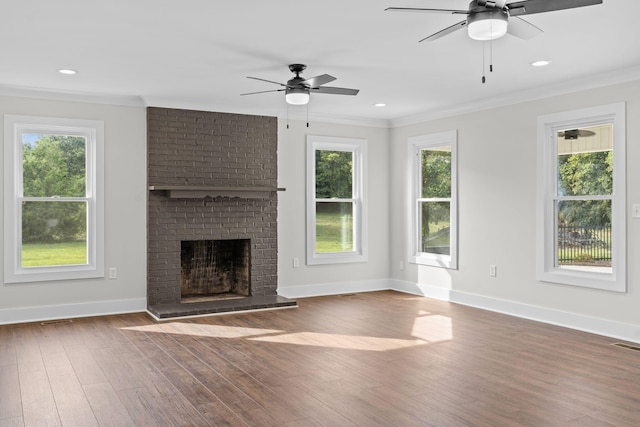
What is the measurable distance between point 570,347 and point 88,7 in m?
4.54

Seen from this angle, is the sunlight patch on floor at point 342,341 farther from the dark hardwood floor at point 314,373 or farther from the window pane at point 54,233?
the window pane at point 54,233

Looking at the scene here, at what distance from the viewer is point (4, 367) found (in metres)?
4.19

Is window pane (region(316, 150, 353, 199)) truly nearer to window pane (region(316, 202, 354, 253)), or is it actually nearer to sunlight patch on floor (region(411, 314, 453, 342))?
window pane (region(316, 202, 354, 253))

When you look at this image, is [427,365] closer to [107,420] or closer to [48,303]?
[107,420]

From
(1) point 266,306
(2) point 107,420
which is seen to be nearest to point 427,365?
(2) point 107,420

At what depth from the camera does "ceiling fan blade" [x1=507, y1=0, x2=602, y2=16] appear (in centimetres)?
292

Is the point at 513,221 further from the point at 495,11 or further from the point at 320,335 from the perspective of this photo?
the point at 495,11

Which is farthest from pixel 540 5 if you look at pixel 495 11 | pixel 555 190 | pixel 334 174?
pixel 334 174

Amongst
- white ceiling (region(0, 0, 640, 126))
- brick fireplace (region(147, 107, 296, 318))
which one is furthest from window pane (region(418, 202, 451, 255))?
brick fireplace (region(147, 107, 296, 318))

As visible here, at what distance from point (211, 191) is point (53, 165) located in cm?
172

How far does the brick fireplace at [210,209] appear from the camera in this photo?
21.0ft

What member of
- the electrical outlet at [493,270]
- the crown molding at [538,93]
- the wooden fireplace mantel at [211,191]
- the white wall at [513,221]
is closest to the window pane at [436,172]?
the white wall at [513,221]

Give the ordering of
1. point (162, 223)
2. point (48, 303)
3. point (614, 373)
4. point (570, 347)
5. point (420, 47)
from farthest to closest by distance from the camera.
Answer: point (162, 223), point (48, 303), point (570, 347), point (420, 47), point (614, 373)

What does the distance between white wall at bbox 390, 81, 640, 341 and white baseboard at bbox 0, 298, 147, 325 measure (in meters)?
3.77
